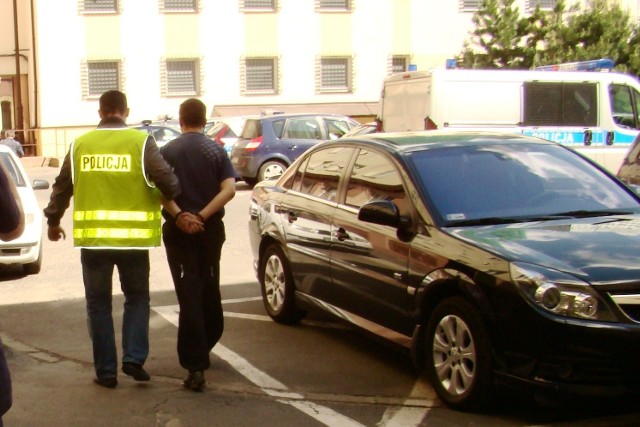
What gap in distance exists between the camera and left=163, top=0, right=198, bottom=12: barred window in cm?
3531

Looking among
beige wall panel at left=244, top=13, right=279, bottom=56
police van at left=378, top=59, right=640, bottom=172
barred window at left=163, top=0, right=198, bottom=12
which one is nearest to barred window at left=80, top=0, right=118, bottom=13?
barred window at left=163, top=0, right=198, bottom=12

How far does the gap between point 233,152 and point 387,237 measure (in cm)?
1619

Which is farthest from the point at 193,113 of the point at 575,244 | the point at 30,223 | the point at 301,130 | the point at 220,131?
the point at 220,131

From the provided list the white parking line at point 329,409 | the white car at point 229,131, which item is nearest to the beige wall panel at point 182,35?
the white car at point 229,131

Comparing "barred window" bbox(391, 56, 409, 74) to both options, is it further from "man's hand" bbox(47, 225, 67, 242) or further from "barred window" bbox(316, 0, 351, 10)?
"man's hand" bbox(47, 225, 67, 242)

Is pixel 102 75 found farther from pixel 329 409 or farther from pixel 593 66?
pixel 329 409

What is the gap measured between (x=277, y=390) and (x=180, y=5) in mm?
30473

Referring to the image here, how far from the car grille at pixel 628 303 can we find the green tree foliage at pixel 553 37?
84.4 ft

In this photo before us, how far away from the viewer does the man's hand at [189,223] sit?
20.3 feet

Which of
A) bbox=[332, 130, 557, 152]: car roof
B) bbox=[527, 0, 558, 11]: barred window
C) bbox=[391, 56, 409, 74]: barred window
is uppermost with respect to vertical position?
bbox=[527, 0, 558, 11]: barred window

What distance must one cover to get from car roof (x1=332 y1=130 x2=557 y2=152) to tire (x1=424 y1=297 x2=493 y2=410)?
1.41m

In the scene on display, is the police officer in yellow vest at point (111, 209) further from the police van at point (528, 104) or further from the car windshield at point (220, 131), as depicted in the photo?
the car windshield at point (220, 131)

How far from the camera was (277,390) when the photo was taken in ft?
20.9

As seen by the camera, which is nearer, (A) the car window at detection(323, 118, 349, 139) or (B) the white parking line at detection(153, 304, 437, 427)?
(B) the white parking line at detection(153, 304, 437, 427)
